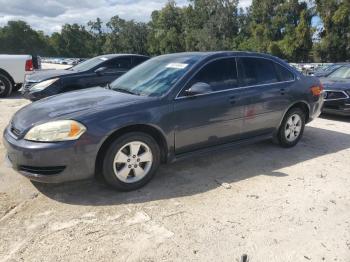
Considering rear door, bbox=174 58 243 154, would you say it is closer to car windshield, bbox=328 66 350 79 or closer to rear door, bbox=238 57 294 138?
rear door, bbox=238 57 294 138

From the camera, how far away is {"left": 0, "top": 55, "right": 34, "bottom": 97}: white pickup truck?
10726mm

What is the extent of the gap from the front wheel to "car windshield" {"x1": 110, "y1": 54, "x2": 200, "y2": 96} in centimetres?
190

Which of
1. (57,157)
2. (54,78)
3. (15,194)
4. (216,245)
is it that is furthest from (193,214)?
(54,78)

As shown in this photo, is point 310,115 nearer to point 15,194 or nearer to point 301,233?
point 301,233

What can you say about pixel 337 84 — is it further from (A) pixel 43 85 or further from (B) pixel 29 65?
(B) pixel 29 65

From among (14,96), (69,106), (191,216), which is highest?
(69,106)

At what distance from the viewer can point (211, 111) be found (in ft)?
14.8

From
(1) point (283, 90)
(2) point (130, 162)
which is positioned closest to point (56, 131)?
(2) point (130, 162)

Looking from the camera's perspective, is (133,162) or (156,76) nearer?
(133,162)

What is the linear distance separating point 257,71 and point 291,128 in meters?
1.17

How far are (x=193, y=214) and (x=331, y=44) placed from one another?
41237 mm

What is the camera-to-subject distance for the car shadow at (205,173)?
3866 mm

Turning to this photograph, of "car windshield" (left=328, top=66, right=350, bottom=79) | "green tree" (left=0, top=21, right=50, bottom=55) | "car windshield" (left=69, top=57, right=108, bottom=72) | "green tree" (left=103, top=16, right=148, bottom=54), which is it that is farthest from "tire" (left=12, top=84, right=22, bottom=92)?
"green tree" (left=0, top=21, right=50, bottom=55)

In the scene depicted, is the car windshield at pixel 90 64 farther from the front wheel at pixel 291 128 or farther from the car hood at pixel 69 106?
the front wheel at pixel 291 128
